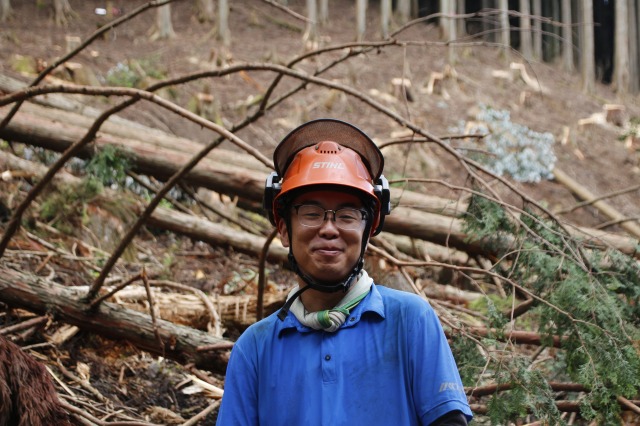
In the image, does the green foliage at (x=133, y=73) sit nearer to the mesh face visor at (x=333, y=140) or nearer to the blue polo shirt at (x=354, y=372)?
the mesh face visor at (x=333, y=140)

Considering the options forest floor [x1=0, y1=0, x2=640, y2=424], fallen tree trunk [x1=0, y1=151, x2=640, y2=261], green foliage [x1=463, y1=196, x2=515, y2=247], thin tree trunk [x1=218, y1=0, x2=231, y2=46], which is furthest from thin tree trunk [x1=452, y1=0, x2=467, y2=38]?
green foliage [x1=463, y1=196, x2=515, y2=247]

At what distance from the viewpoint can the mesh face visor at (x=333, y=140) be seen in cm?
223

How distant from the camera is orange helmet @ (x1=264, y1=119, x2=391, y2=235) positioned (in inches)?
81.0

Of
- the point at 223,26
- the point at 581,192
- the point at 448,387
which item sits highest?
the point at 223,26

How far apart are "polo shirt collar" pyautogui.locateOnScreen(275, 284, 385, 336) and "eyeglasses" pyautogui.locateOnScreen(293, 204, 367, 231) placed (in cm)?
22

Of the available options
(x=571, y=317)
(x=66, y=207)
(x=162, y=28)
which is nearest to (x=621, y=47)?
(x=162, y=28)

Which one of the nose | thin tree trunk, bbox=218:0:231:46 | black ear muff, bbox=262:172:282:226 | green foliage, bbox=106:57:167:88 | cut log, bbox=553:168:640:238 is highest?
thin tree trunk, bbox=218:0:231:46

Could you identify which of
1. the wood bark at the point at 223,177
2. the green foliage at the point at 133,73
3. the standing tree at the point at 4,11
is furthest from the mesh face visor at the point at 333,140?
the standing tree at the point at 4,11

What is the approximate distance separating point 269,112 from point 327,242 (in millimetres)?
13355

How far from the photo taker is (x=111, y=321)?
4180mm

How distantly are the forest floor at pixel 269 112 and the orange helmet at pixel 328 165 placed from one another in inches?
89.1

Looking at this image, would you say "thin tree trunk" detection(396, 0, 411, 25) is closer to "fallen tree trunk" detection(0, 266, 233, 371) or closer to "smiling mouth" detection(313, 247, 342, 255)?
"fallen tree trunk" detection(0, 266, 233, 371)

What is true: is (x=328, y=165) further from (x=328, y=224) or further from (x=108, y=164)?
(x=108, y=164)

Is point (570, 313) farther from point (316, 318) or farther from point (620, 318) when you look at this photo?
point (316, 318)
